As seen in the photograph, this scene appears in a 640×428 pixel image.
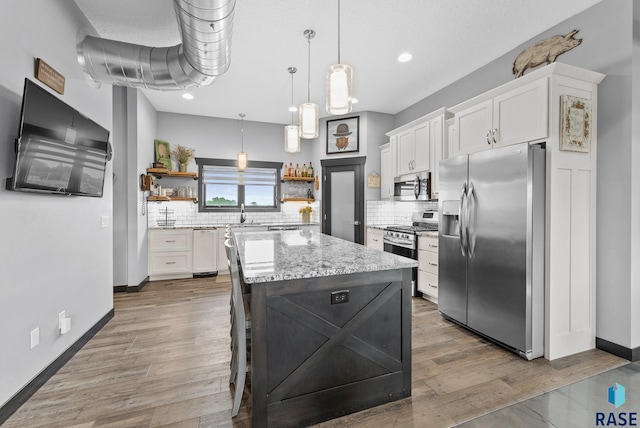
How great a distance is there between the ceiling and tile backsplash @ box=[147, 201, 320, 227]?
2.47m

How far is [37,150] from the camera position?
192cm

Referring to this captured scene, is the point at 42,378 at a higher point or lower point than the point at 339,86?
lower

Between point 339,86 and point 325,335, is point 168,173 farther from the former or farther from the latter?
point 325,335

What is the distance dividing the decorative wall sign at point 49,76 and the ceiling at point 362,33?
0.84 m

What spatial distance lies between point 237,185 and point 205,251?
5.22 ft

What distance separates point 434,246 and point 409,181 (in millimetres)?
1387

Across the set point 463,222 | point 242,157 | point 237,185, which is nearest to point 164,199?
point 237,185

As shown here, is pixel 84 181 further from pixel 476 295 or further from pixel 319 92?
pixel 476 295

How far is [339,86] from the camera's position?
6.17 feet

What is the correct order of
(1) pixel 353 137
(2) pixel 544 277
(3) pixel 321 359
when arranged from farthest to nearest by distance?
(1) pixel 353 137 < (2) pixel 544 277 < (3) pixel 321 359

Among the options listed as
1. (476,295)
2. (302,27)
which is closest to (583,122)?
(476,295)

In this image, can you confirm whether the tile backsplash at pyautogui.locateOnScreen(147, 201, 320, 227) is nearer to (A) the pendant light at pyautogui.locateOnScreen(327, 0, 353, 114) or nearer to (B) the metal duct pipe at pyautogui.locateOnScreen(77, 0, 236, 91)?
(B) the metal duct pipe at pyautogui.locateOnScreen(77, 0, 236, 91)

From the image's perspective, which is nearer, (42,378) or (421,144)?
(42,378)

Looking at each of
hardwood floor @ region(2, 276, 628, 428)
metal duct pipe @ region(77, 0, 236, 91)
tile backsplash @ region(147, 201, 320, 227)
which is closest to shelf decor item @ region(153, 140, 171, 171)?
tile backsplash @ region(147, 201, 320, 227)
